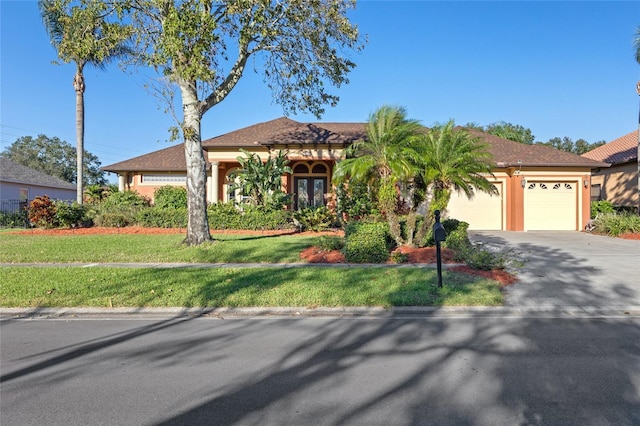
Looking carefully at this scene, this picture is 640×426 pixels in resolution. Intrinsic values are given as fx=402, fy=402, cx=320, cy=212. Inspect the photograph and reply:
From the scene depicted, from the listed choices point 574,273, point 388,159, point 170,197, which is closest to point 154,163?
point 170,197

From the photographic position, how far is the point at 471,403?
3.57m

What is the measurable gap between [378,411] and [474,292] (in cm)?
459

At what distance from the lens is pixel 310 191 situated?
22422mm

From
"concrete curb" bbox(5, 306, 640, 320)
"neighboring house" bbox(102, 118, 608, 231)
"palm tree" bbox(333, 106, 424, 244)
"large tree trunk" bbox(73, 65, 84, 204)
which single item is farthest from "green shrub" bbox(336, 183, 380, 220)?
"large tree trunk" bbox(73, 65, 84, 204)

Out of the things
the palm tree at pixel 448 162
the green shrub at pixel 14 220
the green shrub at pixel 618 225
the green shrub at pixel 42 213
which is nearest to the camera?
the palm tree at pixel 448 162

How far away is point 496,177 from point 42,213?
70.9 feet

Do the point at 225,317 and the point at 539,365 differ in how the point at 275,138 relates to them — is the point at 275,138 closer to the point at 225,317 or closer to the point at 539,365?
the point at 225,317

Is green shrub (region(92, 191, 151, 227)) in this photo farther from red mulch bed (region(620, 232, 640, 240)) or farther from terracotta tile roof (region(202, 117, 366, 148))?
red mulch bed (region(620, 232, 640, 240))

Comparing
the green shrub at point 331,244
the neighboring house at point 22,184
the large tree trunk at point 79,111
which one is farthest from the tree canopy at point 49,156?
the green shrub at point 331,244

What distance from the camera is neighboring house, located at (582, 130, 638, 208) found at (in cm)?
2250

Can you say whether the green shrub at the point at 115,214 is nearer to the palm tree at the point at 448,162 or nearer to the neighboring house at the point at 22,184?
the neighboring house at the point at 22,184

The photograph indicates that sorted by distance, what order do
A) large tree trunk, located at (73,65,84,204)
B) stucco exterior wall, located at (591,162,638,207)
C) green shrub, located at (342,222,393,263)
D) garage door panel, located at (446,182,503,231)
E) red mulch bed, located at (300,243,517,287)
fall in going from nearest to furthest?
red mulch bed, located at (300,243,517,287)
green shrub, located at (342,222,393,263)
garage door panel, located at (446,182,503,231)
stucco exterior wall, located at (591,162,638,207)
large tree trunk, located at (73,65,84,204)

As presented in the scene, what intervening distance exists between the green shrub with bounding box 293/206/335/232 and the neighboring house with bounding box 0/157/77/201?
21901 millimetres

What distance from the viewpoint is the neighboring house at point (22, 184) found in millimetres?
A: 29812
